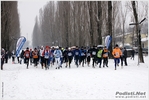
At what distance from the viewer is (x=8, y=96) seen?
827 centimetres

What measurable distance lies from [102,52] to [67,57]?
281 cm

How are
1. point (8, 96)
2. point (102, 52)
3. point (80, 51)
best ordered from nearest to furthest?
point (8, 96)
point (102, 52)
point (80, 51)

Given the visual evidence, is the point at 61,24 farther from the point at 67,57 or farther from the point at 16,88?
the point at 16,88

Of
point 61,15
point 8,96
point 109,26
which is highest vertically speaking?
point 61,15

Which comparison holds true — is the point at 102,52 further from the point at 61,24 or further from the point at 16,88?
the point at 61,24

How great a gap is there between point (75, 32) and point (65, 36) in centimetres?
382

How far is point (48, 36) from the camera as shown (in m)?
66.5

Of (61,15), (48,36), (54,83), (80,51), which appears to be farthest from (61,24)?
(54,83)

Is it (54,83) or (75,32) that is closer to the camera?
(54,83)

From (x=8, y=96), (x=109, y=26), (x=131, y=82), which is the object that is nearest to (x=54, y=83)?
(x=8, y=96)

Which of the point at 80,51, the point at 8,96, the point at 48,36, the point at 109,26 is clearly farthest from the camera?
the point at 48,36

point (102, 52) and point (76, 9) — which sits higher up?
point (76, 9)

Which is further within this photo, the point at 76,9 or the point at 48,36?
the point at 48,36

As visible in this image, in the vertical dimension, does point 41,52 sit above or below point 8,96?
above
